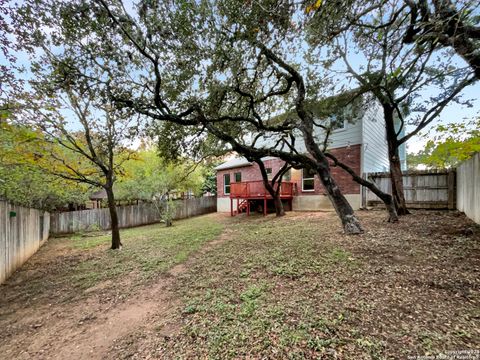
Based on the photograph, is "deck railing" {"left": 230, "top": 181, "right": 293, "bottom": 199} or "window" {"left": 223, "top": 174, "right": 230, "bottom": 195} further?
"window" {"left": 223, "top": 174, "right": 230, "bottom": 195}

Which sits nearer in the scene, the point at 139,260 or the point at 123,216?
the point at 139,260

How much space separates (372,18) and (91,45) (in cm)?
725

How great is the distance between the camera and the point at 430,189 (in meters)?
8.88

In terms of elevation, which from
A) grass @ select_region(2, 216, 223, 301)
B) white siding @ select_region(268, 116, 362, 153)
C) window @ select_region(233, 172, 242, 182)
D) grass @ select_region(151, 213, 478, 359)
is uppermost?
white siding @ select_region(268, 116, 362, 153)

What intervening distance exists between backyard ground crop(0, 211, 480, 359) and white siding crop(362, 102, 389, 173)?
5.96 meters

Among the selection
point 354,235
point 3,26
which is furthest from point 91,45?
point 354,235

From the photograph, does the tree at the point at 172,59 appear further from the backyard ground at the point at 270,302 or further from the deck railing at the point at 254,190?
the deck railing at the point at 254,190

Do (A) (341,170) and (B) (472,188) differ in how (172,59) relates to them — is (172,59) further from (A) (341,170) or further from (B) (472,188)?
(A) (341,170)

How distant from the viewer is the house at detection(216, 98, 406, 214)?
35.9ft

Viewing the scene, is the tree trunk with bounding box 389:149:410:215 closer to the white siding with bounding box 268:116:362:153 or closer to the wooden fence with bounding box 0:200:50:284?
the white siding with bounding box 268:116:362:153

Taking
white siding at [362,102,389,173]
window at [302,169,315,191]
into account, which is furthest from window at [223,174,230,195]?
white siding at [362,102,389,173]

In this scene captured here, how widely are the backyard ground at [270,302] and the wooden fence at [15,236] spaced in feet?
1.41

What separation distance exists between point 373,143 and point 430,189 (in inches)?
152

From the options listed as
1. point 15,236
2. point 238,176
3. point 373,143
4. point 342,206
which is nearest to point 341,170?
point 373,143
